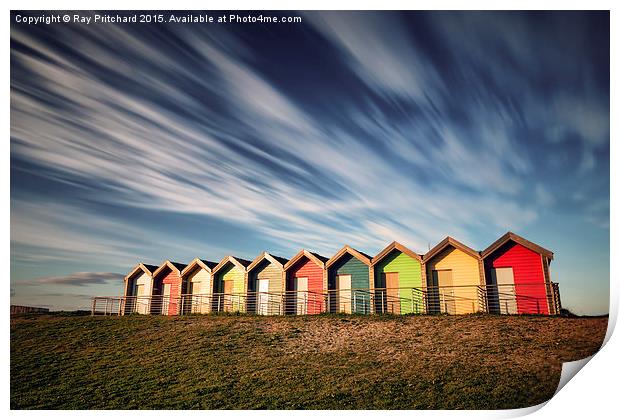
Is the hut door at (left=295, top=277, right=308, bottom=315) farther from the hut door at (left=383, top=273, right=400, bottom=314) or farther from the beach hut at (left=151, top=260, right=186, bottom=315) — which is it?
the beach hut at (left=151, top=260, right=186, bottom=315)

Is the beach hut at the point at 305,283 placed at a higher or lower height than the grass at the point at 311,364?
higher

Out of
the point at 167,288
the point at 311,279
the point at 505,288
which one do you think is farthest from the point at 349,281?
the point at 167,288

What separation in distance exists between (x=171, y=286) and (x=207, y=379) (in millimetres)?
14730

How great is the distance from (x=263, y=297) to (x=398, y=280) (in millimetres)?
6660

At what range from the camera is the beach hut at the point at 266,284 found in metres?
20.3

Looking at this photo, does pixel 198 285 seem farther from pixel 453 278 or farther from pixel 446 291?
pixel 453 278

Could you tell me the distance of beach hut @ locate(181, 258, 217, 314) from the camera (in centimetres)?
2194

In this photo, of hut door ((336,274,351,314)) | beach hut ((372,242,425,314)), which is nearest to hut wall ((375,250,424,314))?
beach hut ((372,242,425,314))

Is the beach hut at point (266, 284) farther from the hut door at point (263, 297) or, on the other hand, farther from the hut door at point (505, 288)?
the hut door at point (505, 288)

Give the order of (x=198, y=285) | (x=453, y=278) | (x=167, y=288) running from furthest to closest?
(x=167, y=288), (x=198, y=285), (x=453, y=278)

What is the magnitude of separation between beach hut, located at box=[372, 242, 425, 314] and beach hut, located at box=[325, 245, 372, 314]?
451 millimetres

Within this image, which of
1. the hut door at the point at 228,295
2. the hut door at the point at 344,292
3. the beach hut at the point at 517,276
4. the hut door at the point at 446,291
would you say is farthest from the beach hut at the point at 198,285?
the beach hut at the point at 517,276

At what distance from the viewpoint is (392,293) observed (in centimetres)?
1809

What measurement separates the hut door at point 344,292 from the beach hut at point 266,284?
111 inches
